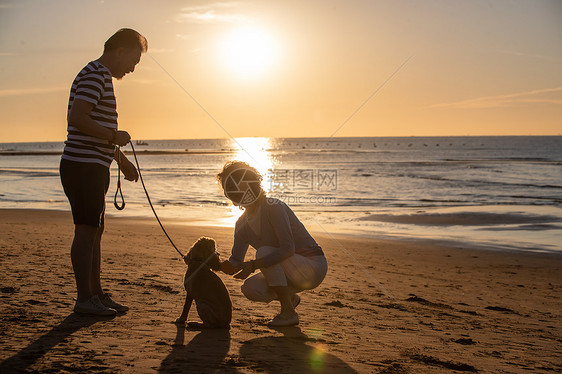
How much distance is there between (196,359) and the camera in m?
3.22

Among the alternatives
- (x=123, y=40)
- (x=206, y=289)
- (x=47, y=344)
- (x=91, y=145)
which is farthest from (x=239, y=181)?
(x=47, y=344)

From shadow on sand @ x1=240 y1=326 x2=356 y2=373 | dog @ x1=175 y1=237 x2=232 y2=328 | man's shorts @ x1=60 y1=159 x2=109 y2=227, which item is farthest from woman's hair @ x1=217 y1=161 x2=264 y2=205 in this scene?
shadow on sand @ x1=240 y1=326 x2=356 y2=373

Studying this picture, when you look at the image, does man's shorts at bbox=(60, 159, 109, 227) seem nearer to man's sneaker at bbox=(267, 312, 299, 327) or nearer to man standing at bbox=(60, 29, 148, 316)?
man standing at bbox=(60, 29, 148, 316)

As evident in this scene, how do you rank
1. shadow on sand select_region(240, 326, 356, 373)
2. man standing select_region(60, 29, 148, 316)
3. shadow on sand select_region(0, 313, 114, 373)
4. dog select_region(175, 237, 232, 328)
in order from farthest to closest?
1. dog select_region(175, 237, 232, 328)
2. man standing select_region(60, 29, 148, 316)
3. shadow on sand select_region(240, 326, 356, 373)
4. shadow on sand select_region(0, 313, 114, 373)

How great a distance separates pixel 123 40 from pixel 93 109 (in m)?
0.58

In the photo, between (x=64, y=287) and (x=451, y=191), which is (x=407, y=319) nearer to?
(x=64, y=287)

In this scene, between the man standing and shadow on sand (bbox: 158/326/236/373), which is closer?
shadow on sand (bbox: 158/326/236/373)

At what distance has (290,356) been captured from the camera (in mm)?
3395

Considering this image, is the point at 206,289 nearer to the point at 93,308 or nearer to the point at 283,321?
the point at 283,321

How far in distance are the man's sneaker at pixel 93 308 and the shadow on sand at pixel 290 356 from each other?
3.83ft

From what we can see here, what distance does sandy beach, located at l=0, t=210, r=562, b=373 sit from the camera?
3242 mm

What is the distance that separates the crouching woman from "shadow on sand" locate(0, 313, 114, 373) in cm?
114

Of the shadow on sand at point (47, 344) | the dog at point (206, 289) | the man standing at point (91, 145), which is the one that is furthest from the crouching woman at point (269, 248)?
the shadow on sand at point (47, 344)

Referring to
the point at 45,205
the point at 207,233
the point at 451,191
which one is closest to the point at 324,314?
the point at 207,233
